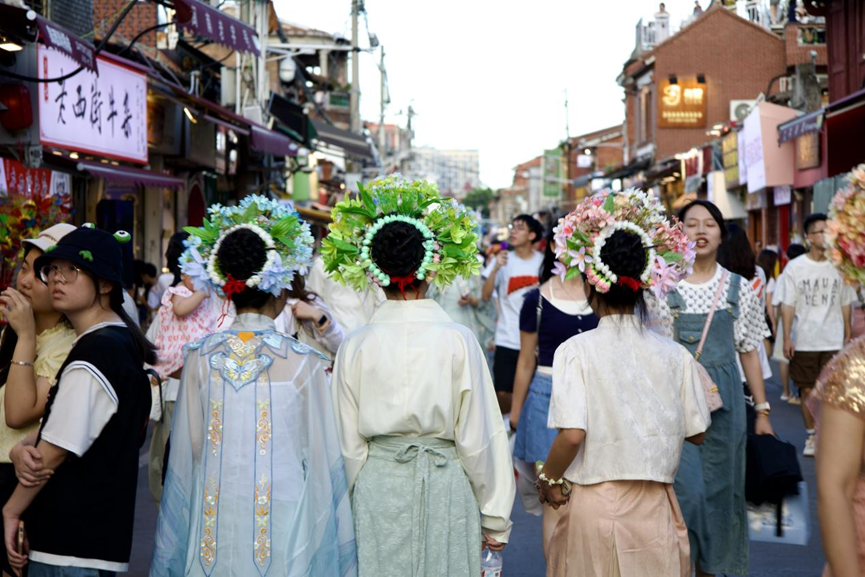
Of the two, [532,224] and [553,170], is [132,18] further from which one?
[553,170]

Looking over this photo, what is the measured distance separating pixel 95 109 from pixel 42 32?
3.89 meters

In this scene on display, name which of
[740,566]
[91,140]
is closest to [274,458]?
[740,566]

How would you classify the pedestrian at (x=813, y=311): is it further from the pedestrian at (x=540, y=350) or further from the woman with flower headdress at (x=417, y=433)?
the woman with flower headdress at (x=417, y=433)

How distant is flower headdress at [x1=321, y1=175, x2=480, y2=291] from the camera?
14.3 ft

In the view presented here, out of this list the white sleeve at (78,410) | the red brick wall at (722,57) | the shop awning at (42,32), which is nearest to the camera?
the white sleeve at (78,410)

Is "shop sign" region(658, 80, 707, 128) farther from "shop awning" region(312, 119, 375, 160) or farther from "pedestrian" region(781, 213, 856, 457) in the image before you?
"pedestrian" region(781, 213, 856, 457)

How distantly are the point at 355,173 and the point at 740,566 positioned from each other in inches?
1684

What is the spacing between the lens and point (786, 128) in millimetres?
21656

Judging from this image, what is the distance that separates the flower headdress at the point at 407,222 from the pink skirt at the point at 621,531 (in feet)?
3.31

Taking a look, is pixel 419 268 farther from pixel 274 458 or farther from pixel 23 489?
pixel 23 489

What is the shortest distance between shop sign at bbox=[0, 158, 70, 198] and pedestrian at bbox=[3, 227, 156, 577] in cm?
428

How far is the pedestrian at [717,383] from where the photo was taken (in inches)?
216

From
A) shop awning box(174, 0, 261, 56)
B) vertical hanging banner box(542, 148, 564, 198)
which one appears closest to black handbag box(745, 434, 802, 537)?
shop awning box(174, 0, 261, 56)

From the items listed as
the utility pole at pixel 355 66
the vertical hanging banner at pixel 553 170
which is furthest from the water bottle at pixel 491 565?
the vertical hanging banner at pixel 553 170
